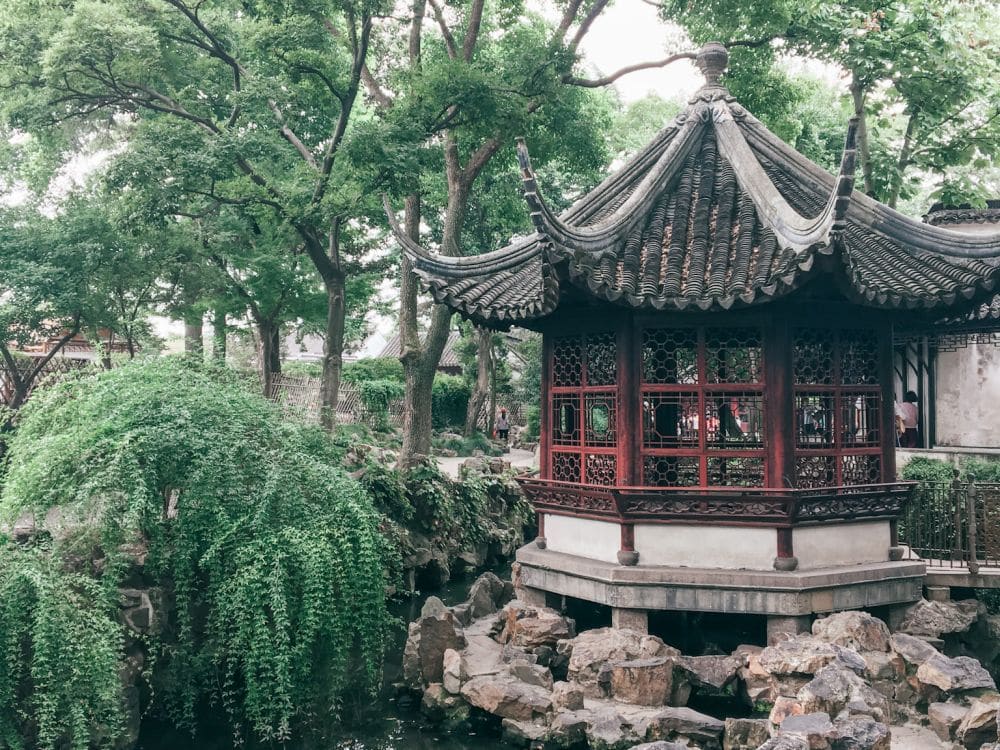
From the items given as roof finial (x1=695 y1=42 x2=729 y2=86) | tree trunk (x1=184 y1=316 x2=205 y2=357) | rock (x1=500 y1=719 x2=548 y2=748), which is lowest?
rock (x1=500 y1=719 x2=548 y2=748)

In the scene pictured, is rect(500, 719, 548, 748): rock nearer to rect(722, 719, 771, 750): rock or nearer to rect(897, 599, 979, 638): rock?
rect(722, 719, 771, 750): rock

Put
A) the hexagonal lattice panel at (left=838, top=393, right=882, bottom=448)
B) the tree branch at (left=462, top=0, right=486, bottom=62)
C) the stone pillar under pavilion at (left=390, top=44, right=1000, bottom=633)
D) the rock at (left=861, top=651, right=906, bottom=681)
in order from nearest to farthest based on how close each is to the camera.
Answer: the rock at (left=861, top=651, right=906, bottom=681)
the stone pillar under pavilion at (left=390, top=44, right=1000, bottom=633)
the hexagonal lattice panel at (left=838, top=393, right=882, bottom=448)
the tree branch at (left=462, top=0, right=486, bottom=62)

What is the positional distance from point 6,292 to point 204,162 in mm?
4423

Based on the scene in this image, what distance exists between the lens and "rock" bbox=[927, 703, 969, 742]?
22.3ft

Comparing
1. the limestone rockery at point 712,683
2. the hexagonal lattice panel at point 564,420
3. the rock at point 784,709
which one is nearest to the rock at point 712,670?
the limestone rockery at point 712,683

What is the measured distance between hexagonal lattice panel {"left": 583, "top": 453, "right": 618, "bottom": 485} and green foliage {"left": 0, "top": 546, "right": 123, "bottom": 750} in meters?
4.66

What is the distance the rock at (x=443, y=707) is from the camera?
807 centimetres

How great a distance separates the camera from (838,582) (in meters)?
8.43

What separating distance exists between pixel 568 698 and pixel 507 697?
0.56m

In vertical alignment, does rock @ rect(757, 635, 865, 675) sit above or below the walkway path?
below

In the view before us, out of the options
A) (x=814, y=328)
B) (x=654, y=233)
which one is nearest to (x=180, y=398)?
(x=654, y=233)

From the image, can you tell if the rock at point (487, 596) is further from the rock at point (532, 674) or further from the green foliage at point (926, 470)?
the green foliage at point (926, 470)

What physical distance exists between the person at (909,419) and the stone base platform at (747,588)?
7499mm

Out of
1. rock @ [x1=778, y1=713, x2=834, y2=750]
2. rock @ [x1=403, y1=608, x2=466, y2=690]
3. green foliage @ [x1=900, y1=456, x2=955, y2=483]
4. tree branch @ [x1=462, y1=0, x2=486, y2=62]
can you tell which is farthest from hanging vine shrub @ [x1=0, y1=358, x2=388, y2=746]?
tree branch @ [x1=462, y1=0, x2=486, y2=62]
